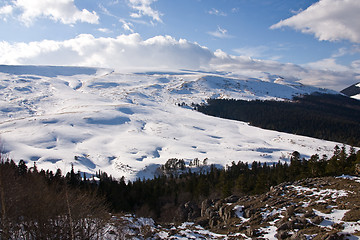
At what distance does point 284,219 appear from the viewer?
2386 cm

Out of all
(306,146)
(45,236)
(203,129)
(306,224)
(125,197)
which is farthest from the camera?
(203,129)

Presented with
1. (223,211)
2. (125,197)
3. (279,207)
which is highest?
(279,207)

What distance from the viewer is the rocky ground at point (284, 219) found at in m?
19.7

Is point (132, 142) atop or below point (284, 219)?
below

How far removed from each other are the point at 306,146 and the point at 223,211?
322ft

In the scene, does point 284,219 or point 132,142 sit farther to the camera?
point 132,142

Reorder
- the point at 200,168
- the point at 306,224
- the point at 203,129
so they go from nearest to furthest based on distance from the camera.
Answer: the point at 306,224 < the point at 200,168 < the point at 203,129

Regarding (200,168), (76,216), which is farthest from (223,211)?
(200,168)

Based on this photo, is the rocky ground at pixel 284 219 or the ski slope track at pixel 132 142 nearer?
the rocky ground at pixel 284 219

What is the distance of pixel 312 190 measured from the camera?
31984 millimetres

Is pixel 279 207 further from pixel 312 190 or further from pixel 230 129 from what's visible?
pixel 230 129

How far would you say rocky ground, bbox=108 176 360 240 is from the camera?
776 inches

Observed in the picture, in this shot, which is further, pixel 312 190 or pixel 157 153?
pixel 157 153

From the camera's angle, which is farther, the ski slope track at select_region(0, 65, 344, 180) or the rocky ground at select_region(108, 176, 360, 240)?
the ski slope track at select_region(0, 65, 344, 180)
